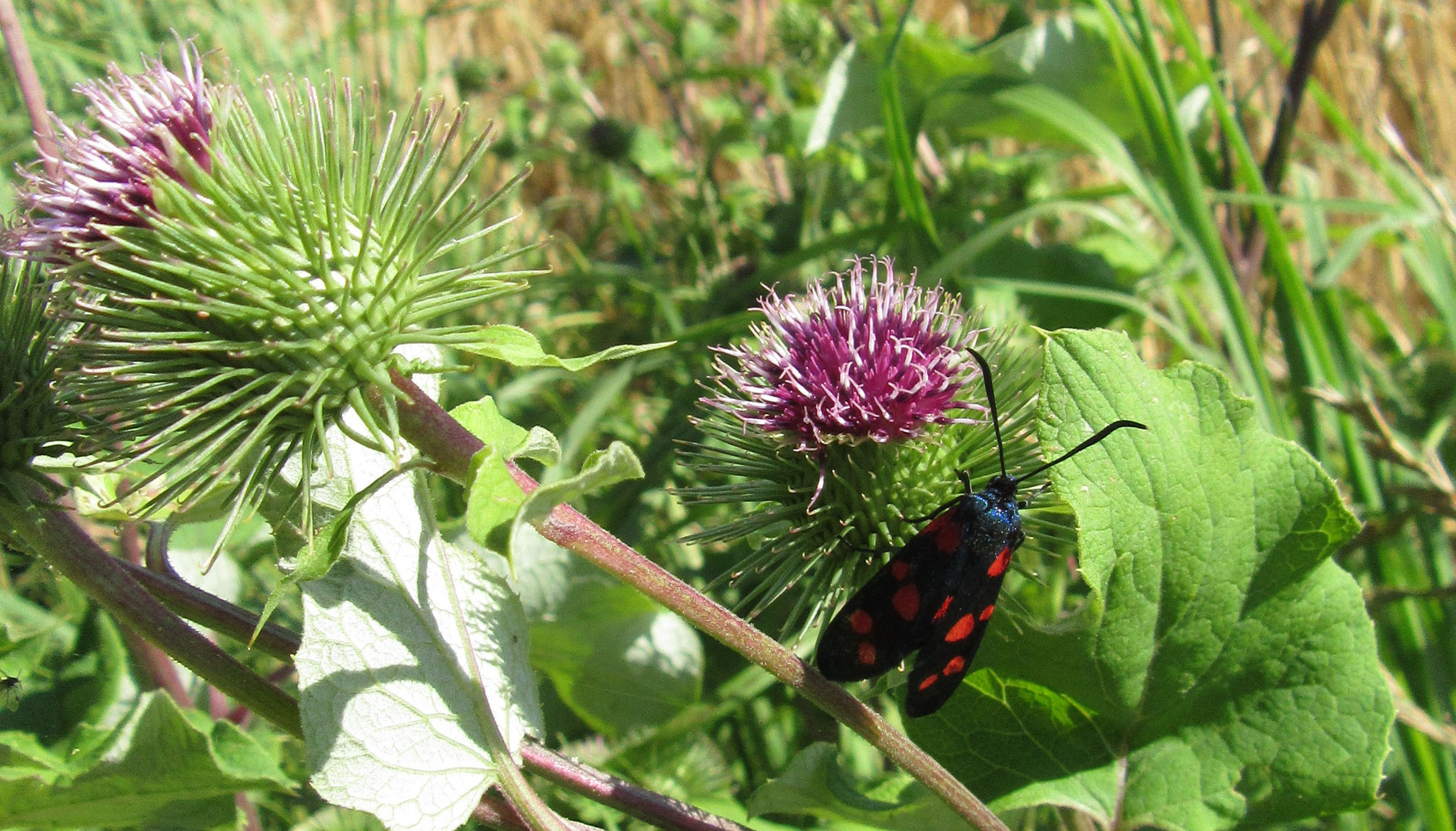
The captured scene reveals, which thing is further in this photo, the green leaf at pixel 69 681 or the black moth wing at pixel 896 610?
A: the green leaf at pixel 69 681

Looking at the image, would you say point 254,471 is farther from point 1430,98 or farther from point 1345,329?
point 1430,98

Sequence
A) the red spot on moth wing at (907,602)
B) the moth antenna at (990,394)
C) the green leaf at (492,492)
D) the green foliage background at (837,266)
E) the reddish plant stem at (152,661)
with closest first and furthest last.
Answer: the green leaf at (492,492) < the red spot on moth wing at (907,602) < the moth antenna at (990,394) < the green foliage background at (837,266) < the reddish plant stem at (152,661)

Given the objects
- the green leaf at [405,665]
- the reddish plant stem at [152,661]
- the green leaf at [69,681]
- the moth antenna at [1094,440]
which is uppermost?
the moth antenna at [1094,440]

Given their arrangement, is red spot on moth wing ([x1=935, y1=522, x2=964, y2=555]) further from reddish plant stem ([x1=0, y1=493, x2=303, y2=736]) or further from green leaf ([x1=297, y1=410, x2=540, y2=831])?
reddish plant stem ([x1=0, y1=493, x2=303, y2=736])

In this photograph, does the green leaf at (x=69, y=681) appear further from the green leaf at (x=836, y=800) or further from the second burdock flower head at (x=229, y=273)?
the green leaf at (x=836, y=800)

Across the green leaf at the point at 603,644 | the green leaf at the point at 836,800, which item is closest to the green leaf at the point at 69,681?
the green leaf at the point at 603,644

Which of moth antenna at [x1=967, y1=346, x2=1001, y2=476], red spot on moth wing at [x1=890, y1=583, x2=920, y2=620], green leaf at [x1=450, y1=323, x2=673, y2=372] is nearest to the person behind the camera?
green leaf at [x1=450, y1=323, x2=673, y2=372]

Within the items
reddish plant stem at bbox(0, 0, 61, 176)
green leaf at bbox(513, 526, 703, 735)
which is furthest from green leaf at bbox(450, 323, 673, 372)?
reddish plant stem at bbox(0, 0, 61, 176)
